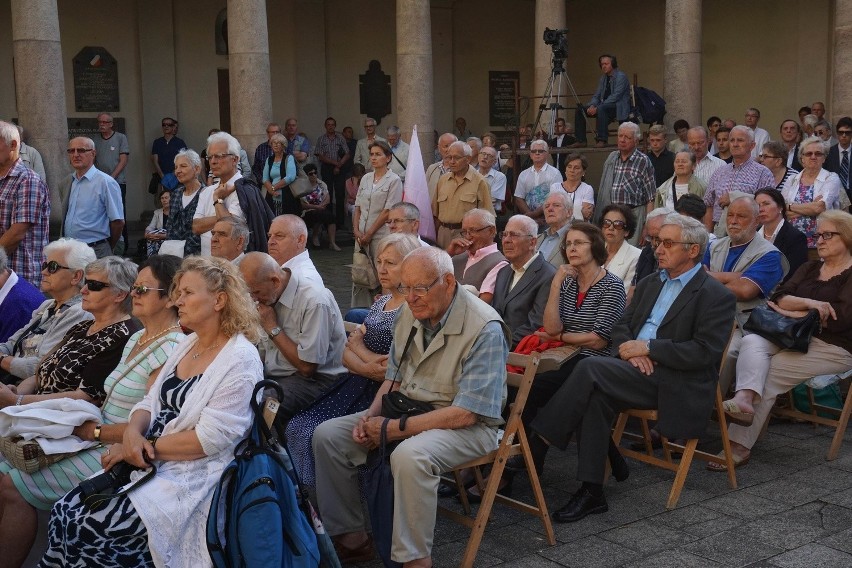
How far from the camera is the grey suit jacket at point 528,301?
588cm

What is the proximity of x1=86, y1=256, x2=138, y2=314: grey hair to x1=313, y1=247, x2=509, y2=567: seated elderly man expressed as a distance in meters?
1.17

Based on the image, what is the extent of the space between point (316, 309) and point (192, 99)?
558 inches

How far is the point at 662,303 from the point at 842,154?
6.09 meters

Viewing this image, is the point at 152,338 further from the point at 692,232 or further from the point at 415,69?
the point at 415,69

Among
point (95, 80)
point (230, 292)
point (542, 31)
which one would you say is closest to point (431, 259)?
point (230, 292)

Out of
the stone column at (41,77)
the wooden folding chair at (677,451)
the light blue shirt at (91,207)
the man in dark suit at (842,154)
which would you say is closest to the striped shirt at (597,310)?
the wooden folding chair at (677,451)

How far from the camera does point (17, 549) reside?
13.8 feet

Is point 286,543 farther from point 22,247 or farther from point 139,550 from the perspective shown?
point 22,247

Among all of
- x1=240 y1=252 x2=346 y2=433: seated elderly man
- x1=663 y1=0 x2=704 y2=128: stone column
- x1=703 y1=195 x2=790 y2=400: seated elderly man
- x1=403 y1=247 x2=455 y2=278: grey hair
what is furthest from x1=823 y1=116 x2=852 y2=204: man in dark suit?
x1=403 y1=247 x2=455 y2=278: grey hair

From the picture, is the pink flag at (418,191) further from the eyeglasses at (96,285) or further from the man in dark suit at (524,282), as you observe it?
the eyeglasses at (96,285)

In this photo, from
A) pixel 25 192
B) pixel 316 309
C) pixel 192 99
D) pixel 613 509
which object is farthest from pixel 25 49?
pixel 613 509

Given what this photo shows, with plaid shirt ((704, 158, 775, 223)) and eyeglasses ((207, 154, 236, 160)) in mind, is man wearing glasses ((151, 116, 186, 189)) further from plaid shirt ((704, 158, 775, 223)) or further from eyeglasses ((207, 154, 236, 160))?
plaid shirt ((704, 158, 775, 223))

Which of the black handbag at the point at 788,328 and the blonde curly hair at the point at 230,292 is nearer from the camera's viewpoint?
the blonde curly hair at the point at 230,292

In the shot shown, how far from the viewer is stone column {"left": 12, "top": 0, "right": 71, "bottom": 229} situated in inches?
466
